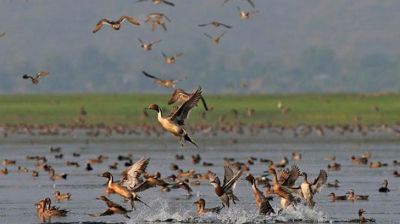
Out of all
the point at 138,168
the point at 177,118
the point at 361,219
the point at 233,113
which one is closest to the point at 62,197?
the point at 138,168

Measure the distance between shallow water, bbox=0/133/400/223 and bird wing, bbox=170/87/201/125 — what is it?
273 centimetres

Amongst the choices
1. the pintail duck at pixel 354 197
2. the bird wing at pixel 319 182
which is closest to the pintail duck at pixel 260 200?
the bird wing at pixel 319 182

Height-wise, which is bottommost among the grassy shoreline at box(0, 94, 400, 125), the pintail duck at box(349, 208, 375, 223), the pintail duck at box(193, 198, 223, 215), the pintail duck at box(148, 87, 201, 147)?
the pintail duck at box(349, 208, 375, 223)

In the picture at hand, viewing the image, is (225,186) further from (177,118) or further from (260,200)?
(177,118)

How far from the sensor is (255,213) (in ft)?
106

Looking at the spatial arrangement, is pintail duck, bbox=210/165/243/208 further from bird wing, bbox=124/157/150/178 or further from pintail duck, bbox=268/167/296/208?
bird wing, bbox=124/157/150/178

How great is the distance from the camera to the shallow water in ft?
106

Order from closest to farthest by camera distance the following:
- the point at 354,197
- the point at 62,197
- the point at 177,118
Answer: the point at 177,118, the point at 354,197, the point at 62,197

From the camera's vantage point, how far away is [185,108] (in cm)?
3061

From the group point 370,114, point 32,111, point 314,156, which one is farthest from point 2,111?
point 314,156

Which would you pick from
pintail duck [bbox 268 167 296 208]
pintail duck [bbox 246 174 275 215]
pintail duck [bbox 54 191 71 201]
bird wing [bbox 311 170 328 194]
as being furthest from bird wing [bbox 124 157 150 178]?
pintail duck [bbox 54 191 71 201]

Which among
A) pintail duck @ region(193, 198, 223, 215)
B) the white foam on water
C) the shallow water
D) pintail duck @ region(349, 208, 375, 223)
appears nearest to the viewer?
pintail duck @ region(349, 208, 375, 223)

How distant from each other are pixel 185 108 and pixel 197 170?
20377 millimetres

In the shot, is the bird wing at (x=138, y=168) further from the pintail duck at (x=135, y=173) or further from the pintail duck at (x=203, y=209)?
the pintail duck at (x=203, y=209)
